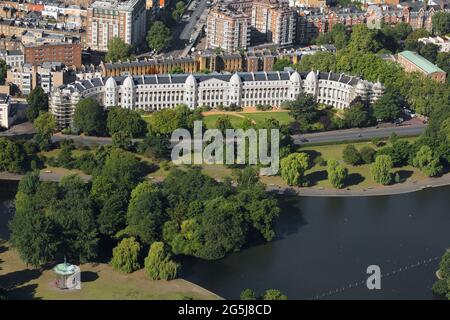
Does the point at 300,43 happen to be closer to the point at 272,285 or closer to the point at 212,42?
the point at 212,42

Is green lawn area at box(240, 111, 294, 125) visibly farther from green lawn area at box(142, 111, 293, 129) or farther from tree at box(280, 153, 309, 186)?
tree at box(280, 153, 309, 186)

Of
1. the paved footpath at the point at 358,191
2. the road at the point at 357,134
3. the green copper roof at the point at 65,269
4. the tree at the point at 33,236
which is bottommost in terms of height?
the green copper roof at the point at 65,269

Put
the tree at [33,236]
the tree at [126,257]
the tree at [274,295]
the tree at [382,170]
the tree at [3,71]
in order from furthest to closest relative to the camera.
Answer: the tree at [3,71] → the tree at [382,170] → the tree at [126,257] → the tree at [33,236] → the tree at [274,295]

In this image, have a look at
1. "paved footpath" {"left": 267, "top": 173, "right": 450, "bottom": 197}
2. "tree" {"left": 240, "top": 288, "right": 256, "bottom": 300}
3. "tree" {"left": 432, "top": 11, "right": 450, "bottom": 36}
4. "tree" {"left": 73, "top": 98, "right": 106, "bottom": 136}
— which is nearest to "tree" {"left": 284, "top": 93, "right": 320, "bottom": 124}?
"paved footpath" {"left": 267, "top": 173, "right": 450, "bottom": 197}

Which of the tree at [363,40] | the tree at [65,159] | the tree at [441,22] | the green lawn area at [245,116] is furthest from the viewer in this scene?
the tree at [441,22]

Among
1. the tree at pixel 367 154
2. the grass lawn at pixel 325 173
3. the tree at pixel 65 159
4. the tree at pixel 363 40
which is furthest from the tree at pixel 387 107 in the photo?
the tree at pixel 65 159

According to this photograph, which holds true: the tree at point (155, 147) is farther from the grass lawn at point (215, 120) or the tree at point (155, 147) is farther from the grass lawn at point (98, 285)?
the grass lawn at point (98, 285)

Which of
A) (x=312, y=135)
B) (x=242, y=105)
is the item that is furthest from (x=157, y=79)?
(x=312, y=135)
